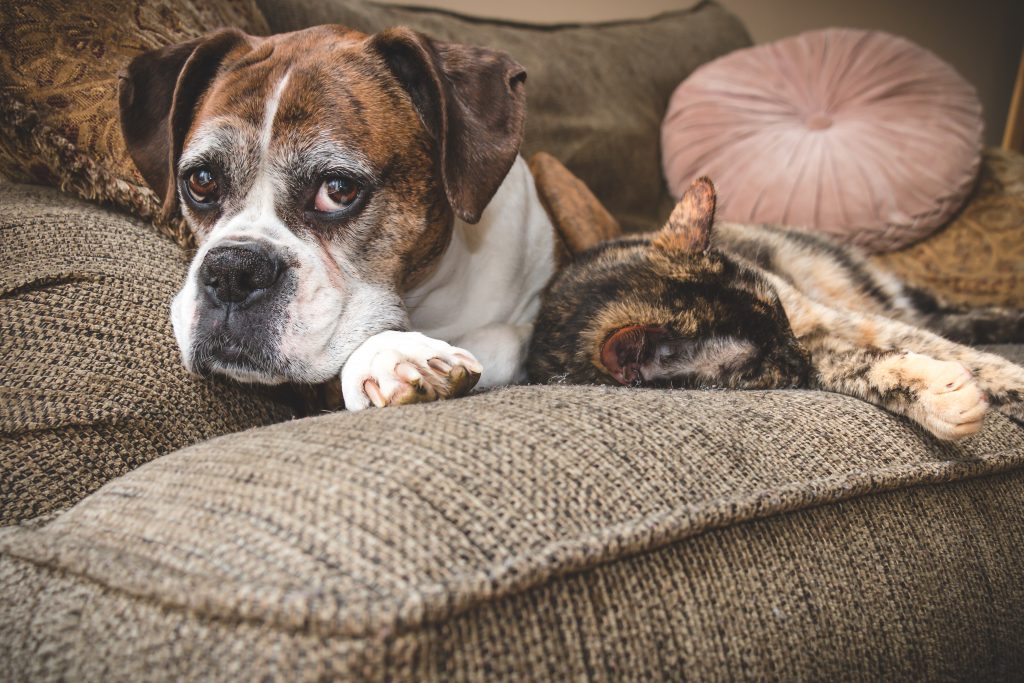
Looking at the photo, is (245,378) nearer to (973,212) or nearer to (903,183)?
(903,183)

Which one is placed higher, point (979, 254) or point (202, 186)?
point (202, 186)

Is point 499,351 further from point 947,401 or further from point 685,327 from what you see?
point 947,401

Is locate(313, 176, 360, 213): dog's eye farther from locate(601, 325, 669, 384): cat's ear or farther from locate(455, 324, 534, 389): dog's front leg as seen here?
locate(601, 325, 669, 384): cat's ear

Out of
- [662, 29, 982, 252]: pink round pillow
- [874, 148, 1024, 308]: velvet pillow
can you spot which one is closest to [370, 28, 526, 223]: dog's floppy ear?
[662, 29, 982, 252]: pink round pillow

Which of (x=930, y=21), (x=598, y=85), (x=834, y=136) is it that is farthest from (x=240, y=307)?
(x=930, y=21)

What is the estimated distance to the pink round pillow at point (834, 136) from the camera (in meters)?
2.65

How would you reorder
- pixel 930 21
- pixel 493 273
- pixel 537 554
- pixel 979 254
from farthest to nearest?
pixel 930 21, pixel 979 254, pixel 493 273, pixel 537 554

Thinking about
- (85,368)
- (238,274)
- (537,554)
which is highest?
(537,554)

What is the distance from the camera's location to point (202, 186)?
1438 mm

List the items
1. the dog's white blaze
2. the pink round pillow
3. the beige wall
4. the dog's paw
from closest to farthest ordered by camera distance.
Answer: the dog's paw → the dog's white blaze → the pink round pillow → the beige wall

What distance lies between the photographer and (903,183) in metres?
2.63

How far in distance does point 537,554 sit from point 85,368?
2.65 feet

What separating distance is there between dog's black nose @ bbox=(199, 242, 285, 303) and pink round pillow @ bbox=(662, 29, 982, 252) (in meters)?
1.99

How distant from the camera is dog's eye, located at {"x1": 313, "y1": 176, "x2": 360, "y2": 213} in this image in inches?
54.4
